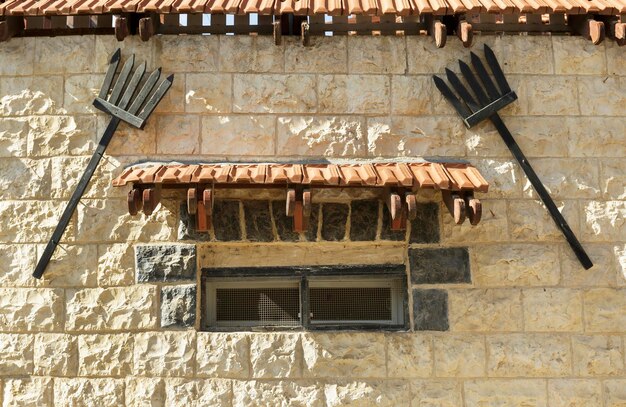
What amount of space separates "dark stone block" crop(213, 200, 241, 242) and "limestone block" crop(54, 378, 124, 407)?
4.33 feet

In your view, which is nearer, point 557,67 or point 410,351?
point 410,351

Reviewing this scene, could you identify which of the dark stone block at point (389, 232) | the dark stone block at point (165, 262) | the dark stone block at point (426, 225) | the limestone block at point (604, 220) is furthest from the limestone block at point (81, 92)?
the limestone block at point (604, 220)

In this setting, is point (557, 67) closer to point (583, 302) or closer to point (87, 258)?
point (583, 302)

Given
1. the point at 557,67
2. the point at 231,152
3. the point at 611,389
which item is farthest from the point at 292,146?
the point at 611,389

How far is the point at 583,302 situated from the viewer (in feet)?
18.9

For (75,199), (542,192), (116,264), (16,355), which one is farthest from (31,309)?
(542,192)

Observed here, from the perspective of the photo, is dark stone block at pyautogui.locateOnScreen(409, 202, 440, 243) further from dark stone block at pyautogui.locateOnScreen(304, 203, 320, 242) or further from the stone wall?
dark stone block at pyautogui.locateOnScreen(304, 203, 320, 242)

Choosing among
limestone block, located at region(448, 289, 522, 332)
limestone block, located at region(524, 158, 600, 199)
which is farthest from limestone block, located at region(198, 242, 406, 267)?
limestone block, located at region(524, 158, 600, 199)

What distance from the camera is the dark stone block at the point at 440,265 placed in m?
5.78

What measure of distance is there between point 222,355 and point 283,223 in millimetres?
1094

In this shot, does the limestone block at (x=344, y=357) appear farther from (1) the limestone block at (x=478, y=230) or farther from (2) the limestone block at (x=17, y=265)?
(2) the limestone block at (x=17, y=265)

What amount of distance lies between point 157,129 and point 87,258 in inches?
44.9

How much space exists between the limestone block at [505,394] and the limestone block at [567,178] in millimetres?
1465

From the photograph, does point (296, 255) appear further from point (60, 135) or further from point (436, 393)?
point (60, 135)
